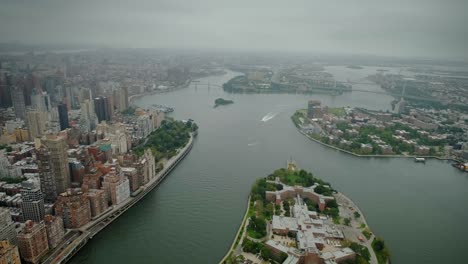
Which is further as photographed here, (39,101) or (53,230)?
(39,101)

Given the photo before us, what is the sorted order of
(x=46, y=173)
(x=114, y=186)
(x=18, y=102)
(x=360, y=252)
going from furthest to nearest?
(x=18, y=102), (x=114, y=186), (x=46, y=173), (x=360, y=252)

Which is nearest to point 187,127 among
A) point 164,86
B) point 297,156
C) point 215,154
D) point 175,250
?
point 215,154

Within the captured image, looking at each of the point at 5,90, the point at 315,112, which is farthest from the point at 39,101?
the point at 315,112

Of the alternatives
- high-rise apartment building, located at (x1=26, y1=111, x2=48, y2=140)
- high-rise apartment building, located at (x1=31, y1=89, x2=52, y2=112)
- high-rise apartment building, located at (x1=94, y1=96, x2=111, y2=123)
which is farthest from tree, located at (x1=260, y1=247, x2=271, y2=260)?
high-rise apartment building, located at (x1=31, y1=89, x2=52, y2=112)

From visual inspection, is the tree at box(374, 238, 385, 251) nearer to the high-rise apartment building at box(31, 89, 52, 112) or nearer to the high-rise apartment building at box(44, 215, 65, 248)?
the high-rise apartment building at box(44, 215, 65, 248)

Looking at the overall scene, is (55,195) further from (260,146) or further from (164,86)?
(164,86)

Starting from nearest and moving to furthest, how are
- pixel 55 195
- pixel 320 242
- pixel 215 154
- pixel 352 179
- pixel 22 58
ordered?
pixel 320 242
pixel 55 195
pixel 352 179
pixel 215 154
pixel 22 58

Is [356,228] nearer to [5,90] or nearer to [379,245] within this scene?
[379,245]
